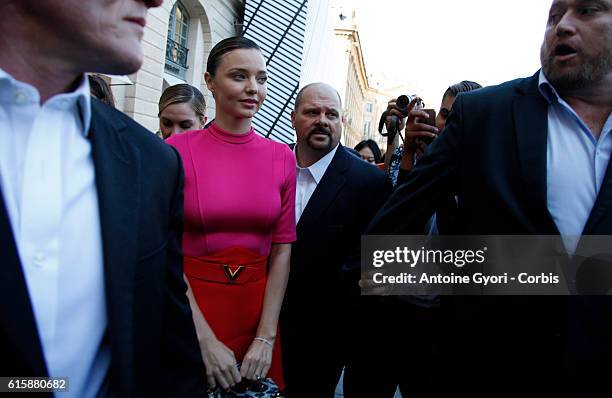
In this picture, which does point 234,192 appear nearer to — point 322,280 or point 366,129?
point 322,280

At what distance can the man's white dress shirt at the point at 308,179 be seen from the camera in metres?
2.68

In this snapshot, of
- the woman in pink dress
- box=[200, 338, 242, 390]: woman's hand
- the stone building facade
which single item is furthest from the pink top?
the stone building facade

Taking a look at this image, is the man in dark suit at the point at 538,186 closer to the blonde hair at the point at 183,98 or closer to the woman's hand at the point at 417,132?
the woman's hand at the point at 417,132

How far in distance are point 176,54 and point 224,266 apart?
10149 mm

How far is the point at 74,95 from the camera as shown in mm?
933

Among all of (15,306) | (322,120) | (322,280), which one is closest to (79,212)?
(15,306)

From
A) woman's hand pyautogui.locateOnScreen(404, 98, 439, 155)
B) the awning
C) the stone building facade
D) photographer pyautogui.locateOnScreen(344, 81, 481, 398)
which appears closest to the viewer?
photographer pyautogui.locateOnScreen(344, 81, 481, 398)

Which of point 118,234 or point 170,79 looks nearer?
point 118,234

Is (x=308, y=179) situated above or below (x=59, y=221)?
above

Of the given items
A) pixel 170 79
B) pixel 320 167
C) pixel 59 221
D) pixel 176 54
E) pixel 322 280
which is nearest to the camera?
pixel 59 221

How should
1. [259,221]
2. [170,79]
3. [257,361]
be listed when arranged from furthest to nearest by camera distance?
[170,79]
[259,221]
[257,361]

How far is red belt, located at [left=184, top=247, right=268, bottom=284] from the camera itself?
68.9 inches

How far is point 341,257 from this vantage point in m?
2.52

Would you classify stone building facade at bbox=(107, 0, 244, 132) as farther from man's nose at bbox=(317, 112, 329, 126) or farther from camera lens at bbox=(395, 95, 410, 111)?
camera lens at bbox=(395, 95, 410, 111)
